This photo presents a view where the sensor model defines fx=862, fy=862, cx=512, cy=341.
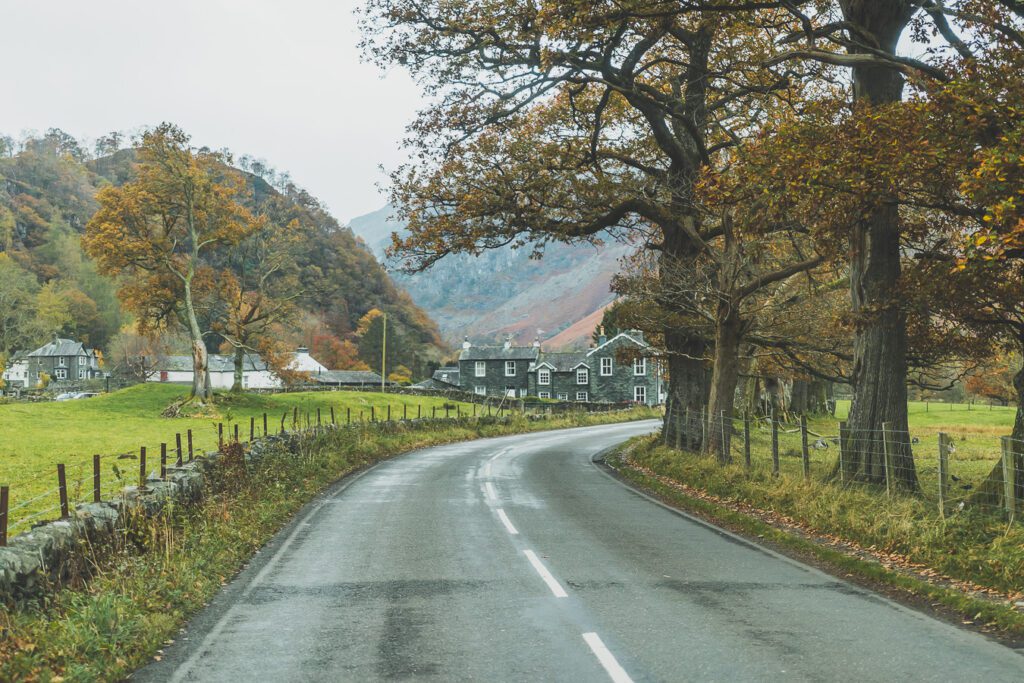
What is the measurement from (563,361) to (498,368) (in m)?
9.80

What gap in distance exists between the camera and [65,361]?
452 ft

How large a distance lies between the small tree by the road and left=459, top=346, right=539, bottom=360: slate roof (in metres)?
49.7

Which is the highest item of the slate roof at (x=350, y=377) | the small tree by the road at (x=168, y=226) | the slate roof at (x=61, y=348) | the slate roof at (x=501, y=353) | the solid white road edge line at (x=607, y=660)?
the small tree by the road at (x=168, y=226)

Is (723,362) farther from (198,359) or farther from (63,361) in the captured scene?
(63,361)

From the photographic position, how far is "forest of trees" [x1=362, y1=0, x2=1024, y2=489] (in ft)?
37.9

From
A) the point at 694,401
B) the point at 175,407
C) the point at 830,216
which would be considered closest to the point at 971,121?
the point at 830,216

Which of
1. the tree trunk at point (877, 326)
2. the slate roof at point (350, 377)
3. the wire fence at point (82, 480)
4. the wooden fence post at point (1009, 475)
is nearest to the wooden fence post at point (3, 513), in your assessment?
the wire fence at point (82, 480)

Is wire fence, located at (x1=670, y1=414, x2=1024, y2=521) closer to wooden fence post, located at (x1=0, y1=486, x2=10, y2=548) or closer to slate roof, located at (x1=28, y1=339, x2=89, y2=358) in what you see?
wooden fence post, located at (x1=0, y1=486, x2=10, y2=548)

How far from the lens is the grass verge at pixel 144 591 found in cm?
659

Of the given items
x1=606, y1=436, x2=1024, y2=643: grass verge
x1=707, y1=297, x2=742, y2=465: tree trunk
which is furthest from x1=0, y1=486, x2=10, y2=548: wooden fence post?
x1=707, y1=297, x2=742, y2=465: tree trunk

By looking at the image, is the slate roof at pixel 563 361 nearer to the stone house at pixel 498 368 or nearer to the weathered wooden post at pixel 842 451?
the stone house at pixel 498 368

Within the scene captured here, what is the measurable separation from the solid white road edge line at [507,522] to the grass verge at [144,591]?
3701 millimetres

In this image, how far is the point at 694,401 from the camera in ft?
87.8

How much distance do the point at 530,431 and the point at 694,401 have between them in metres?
22.8
